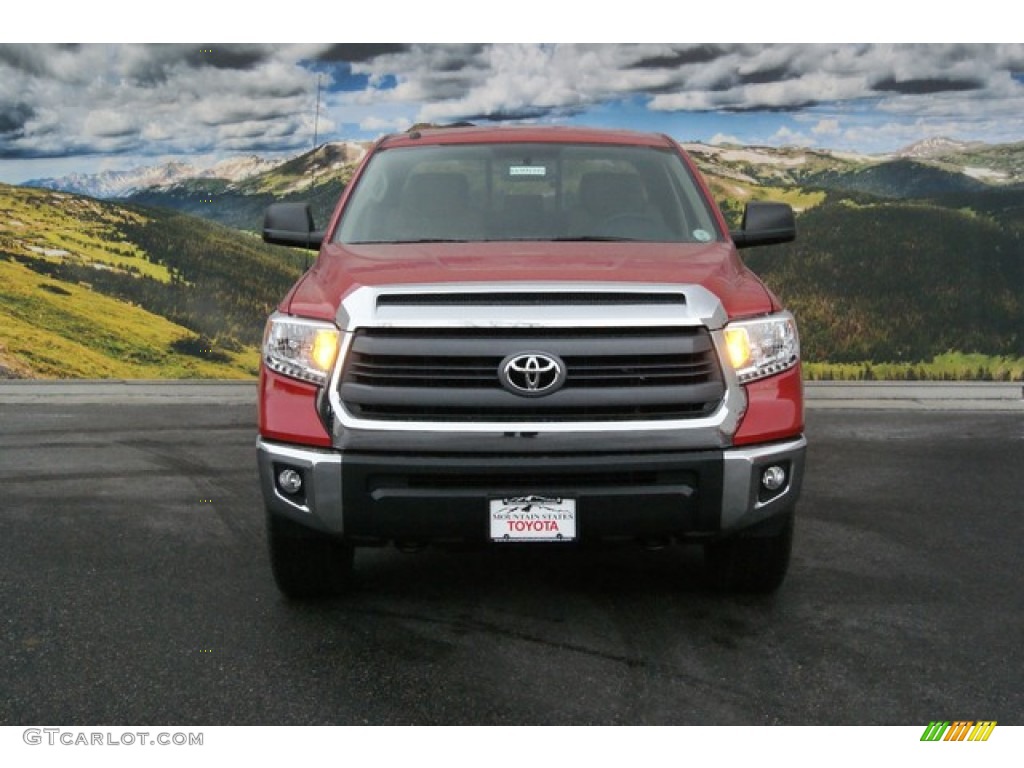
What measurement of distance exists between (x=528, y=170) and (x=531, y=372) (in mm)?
1923

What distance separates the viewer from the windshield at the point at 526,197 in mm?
5750

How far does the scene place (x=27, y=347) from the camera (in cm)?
1359

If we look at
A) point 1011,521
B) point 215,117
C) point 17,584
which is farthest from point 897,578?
point 215,117

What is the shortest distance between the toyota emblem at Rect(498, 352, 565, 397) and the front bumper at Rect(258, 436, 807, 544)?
9.1 inches

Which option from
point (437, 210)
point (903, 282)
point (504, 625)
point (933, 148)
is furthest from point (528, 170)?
point (933, 148)

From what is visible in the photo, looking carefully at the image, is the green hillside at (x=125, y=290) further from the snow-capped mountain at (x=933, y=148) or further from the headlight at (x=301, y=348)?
the headlight at (x=301, y=348)

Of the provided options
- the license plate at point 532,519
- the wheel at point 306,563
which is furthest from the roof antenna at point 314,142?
the license plate at point 532,519

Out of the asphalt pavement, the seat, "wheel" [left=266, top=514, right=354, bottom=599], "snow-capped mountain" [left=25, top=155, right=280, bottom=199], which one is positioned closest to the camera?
the asphalt pavement

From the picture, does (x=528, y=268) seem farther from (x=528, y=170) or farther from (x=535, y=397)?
(x=528, y=170)

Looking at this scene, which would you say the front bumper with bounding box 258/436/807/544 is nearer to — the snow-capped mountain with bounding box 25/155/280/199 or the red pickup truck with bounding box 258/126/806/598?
the red pickup truck with bounding box 258/126/806/598

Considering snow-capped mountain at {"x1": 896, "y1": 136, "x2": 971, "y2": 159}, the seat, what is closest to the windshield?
the seat

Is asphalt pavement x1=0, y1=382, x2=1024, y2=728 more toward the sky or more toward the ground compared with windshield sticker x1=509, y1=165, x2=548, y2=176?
more toward the ground

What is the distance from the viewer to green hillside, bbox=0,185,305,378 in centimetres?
1360
